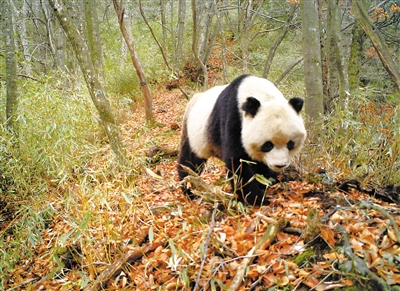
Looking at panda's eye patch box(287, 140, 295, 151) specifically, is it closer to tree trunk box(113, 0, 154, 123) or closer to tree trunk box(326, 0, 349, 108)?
tree trunk box(326, 0, 349, 108)

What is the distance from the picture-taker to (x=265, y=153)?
342cm

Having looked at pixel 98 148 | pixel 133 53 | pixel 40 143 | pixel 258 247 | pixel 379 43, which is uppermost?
pixel 379 43

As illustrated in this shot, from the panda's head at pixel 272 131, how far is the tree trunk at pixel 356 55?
3.58 m

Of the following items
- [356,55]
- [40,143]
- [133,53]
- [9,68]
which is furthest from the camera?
[133,53]

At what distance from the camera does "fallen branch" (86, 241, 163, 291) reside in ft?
9.54

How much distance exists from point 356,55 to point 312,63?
5.32ft

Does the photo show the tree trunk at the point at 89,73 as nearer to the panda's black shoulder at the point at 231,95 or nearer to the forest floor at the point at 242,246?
the forest floor at the point at 242,246

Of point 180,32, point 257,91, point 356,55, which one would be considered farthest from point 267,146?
point 180,32

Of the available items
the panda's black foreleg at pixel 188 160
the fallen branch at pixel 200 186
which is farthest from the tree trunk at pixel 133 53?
the fallen branch at pixel 200 186

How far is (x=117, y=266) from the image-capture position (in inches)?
119

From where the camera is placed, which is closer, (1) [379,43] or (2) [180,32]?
(1) [379,43]

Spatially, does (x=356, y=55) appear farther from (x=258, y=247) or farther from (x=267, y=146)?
(x=258, y=247)

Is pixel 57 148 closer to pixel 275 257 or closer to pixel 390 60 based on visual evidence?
pixel 275 257

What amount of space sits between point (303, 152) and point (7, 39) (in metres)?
4.89
